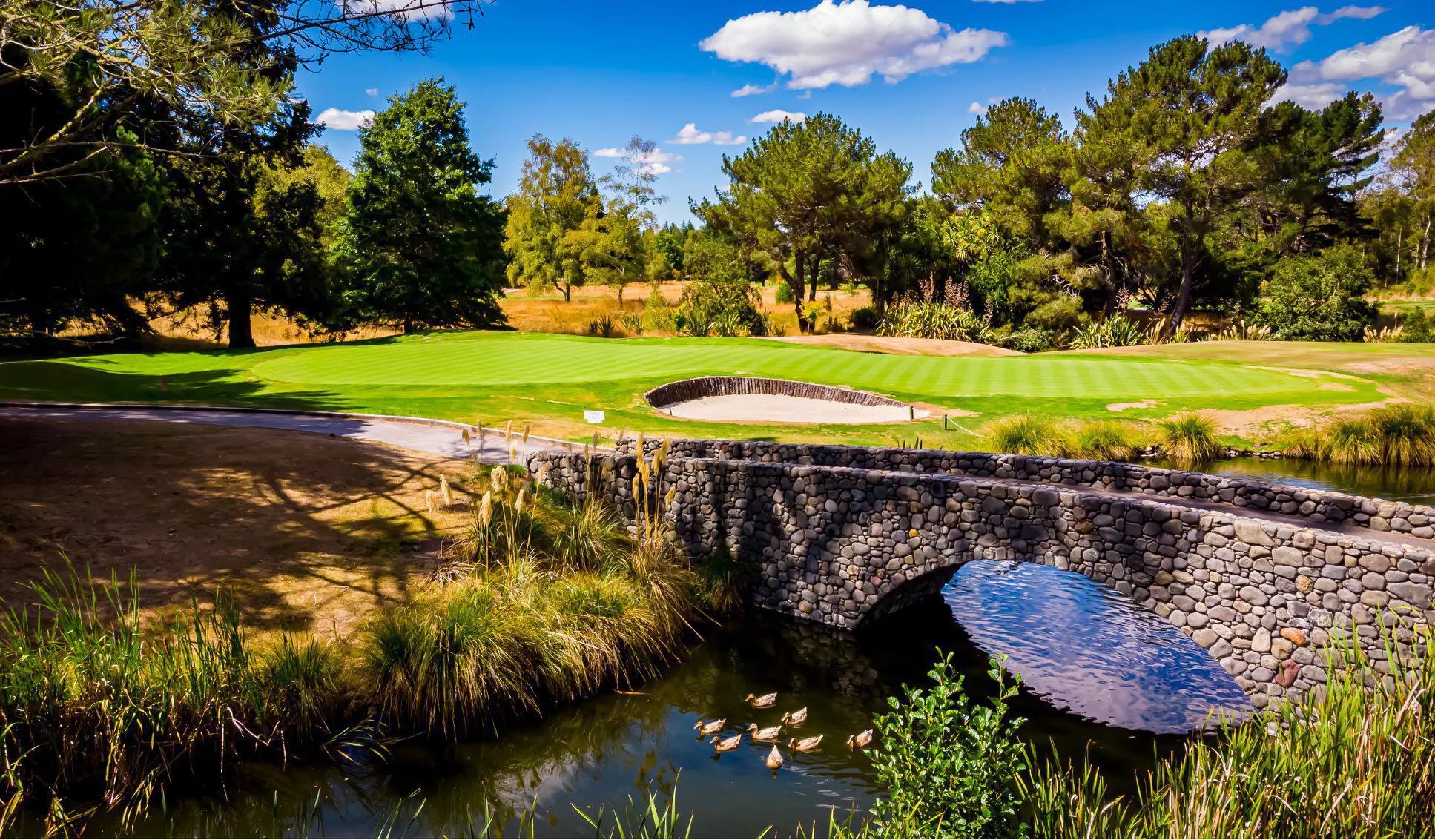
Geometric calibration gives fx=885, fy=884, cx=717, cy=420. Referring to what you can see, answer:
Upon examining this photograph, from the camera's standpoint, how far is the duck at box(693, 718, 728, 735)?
911 cm

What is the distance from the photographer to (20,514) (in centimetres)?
1086

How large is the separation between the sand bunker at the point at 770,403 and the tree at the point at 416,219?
19.6 metres

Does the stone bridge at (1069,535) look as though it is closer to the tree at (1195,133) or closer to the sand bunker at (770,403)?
the sand bunker at (770,403)

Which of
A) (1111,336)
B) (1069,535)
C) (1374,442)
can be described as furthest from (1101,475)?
(1111,336)

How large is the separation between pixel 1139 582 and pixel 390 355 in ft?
76.3

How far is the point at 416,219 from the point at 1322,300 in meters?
41.3

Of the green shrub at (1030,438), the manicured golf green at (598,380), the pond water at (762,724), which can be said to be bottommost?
the pond water at (762,724)

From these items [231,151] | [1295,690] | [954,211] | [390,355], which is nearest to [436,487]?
[1295,690]

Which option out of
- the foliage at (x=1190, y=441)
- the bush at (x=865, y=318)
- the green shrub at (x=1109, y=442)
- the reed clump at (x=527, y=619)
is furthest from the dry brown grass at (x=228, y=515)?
the bush at (x=865, y=318)

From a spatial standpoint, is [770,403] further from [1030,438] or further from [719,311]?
[719,311]

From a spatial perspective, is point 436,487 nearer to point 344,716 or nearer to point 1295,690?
point 344,716

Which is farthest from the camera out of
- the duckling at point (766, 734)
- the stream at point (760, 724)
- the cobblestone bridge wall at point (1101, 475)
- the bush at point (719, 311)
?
the bush at point (719, 311)

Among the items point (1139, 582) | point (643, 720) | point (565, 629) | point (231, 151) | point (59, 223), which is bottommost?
point (643, 720)

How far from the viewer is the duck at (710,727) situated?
9109 mm
